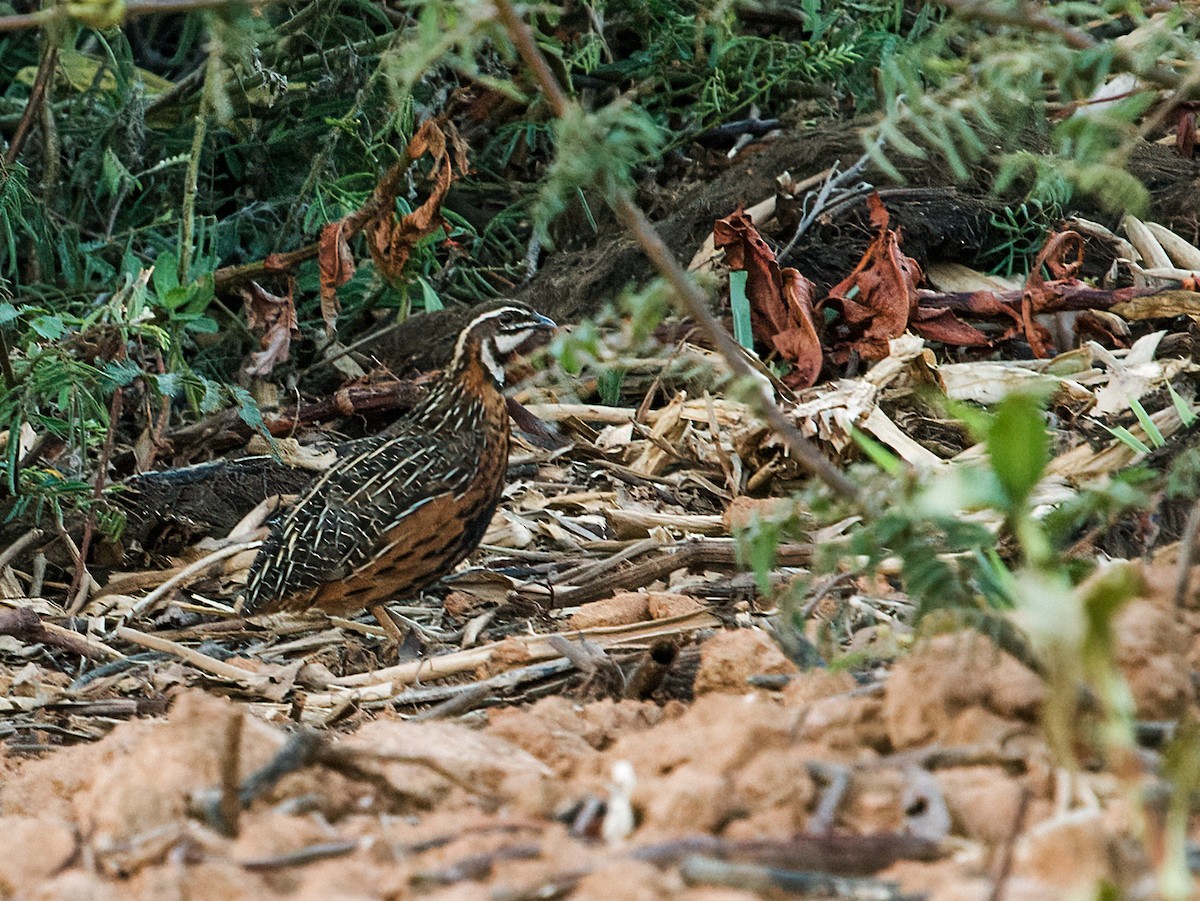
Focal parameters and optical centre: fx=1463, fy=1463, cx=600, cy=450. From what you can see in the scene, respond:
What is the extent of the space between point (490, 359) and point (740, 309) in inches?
49.1

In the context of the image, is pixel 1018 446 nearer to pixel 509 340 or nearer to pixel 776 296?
pixel 509 340

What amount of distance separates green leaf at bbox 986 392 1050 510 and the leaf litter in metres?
0.33

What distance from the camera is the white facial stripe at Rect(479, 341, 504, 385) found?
5.01 metres

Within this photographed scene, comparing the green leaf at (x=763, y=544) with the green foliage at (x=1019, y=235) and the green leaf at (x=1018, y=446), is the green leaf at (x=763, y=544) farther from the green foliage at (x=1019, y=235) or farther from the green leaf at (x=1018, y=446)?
the green foliage at (x=1019, y=235)

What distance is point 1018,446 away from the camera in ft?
6.15

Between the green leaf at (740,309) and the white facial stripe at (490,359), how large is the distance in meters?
1.18

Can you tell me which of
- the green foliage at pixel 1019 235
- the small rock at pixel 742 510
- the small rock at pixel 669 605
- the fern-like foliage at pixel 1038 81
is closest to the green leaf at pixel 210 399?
the small rock at pixel 669 605

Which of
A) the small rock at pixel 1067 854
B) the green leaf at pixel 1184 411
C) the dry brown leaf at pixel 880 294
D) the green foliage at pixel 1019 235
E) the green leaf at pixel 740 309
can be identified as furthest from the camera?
the green foliage at pixel 1019 235

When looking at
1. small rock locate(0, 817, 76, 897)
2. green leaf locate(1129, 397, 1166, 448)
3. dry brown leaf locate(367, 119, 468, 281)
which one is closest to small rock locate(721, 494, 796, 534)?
green leaf locate(1129, 397, 1166, 448)

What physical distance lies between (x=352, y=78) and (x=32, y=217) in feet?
5.12

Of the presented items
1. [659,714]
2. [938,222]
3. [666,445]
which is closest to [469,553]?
[666,445]

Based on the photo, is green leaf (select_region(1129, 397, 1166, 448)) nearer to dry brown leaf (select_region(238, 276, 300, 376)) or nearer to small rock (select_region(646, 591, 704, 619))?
small rock (select_region(646, 591, 704, 619))

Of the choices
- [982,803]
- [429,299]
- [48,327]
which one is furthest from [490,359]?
[982,803]

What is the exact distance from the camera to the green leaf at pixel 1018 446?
6.13 ft
